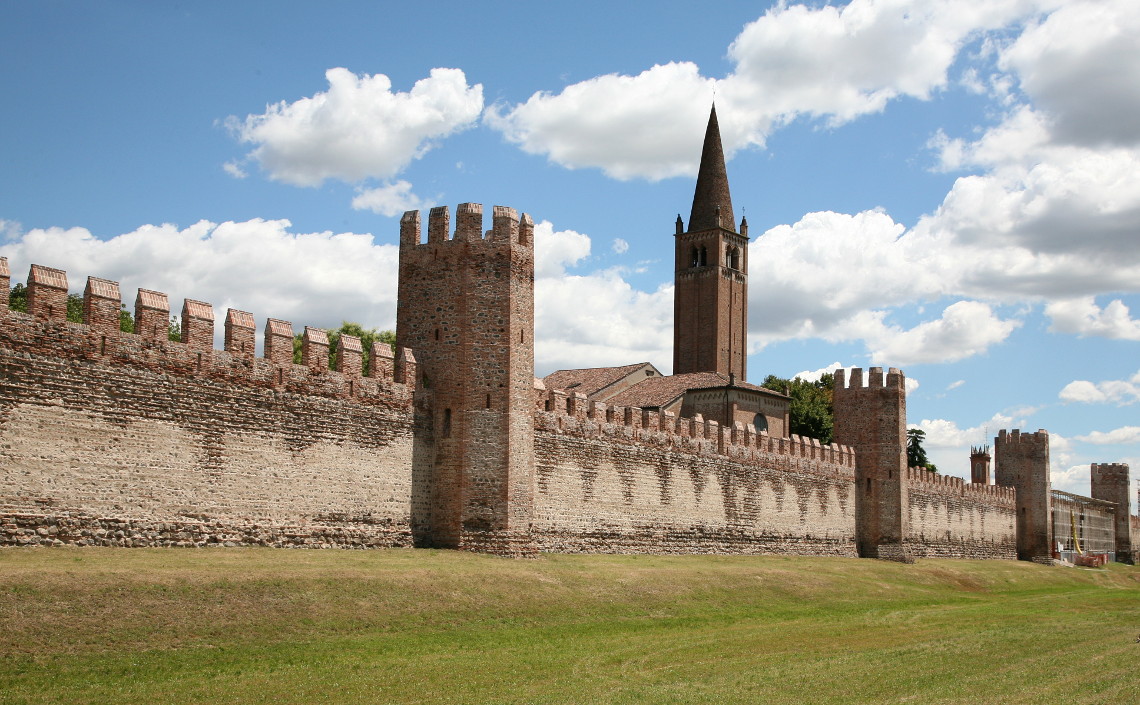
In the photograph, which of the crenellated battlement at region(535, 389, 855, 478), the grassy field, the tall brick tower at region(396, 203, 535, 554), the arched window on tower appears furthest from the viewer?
the arched window on tower

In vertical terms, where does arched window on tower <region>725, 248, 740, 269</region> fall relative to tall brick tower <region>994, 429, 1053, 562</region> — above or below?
above

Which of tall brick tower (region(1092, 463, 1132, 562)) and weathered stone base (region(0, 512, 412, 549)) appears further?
tall brick tower (region(1092, 463, 1132, 562))

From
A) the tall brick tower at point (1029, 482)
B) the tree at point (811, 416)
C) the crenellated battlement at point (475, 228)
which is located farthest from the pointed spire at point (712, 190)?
the crenellated battlement at point (475, 228)

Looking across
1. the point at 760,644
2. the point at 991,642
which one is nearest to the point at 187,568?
the point at 760,644

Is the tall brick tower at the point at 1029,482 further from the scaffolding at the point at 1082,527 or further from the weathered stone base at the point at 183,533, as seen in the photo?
the weathered stone base at the point at 183,533

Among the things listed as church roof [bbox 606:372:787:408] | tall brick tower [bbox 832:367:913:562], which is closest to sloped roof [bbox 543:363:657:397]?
church roof [bbox 606:372:787:408]

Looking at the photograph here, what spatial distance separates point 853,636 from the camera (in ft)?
70.4

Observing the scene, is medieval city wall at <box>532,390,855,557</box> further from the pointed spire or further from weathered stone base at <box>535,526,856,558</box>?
the pointed spire

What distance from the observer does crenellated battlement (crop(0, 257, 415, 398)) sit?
18984 millimetres

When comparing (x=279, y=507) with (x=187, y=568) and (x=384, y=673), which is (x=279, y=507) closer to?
(x=187, y=568)

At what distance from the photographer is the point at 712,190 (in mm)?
82438

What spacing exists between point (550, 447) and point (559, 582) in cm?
579

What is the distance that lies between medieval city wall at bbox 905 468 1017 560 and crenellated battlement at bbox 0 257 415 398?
2893 cm

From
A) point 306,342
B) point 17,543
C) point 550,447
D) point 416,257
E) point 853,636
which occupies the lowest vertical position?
point 853,636
